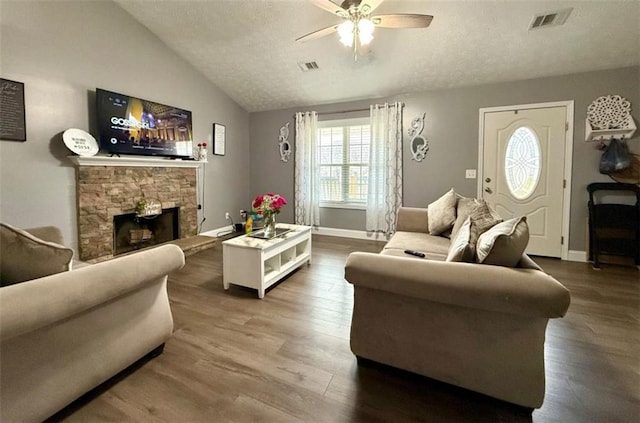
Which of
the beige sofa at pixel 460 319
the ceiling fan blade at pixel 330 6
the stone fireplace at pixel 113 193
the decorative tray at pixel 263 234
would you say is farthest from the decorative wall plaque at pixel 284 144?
the beige sofa at pixel 460 319

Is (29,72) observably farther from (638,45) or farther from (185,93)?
(638,45)

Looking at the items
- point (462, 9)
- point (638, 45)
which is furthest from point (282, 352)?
point (638, 45)

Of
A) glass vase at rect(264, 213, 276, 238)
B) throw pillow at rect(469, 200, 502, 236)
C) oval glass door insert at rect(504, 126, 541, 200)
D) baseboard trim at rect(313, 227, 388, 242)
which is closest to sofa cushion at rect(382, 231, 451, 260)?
throw pillow at rect(469, 200, 502, 236)

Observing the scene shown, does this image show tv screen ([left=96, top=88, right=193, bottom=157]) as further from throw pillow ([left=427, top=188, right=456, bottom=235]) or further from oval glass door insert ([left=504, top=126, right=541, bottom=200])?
oval glass door insert ([left=504, top=126, right=541, bottom=200])

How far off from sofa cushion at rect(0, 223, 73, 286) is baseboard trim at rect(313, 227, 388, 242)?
4.11 meters

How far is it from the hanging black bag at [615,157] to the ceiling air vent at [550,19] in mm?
1585

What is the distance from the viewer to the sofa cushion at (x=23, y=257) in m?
1.17

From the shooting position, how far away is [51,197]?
2971 mm

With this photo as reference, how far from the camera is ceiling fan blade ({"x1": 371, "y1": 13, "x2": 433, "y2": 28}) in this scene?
2.23 meters

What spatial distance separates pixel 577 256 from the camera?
364cm

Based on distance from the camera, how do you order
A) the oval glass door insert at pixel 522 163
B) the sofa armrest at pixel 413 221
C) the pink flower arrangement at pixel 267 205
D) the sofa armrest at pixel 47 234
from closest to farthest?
the sofa armrest at pixel 47 234
the pink flower arrangement at pixel 267 205
the sofa armrest at pixel 413 221
the oval glass door insert at pixel 522 163

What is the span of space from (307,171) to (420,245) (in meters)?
3.00

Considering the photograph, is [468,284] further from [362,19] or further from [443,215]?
[362,19]

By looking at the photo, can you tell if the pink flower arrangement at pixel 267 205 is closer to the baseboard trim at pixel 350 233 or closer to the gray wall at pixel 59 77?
the gray wall at pixel 59 77
